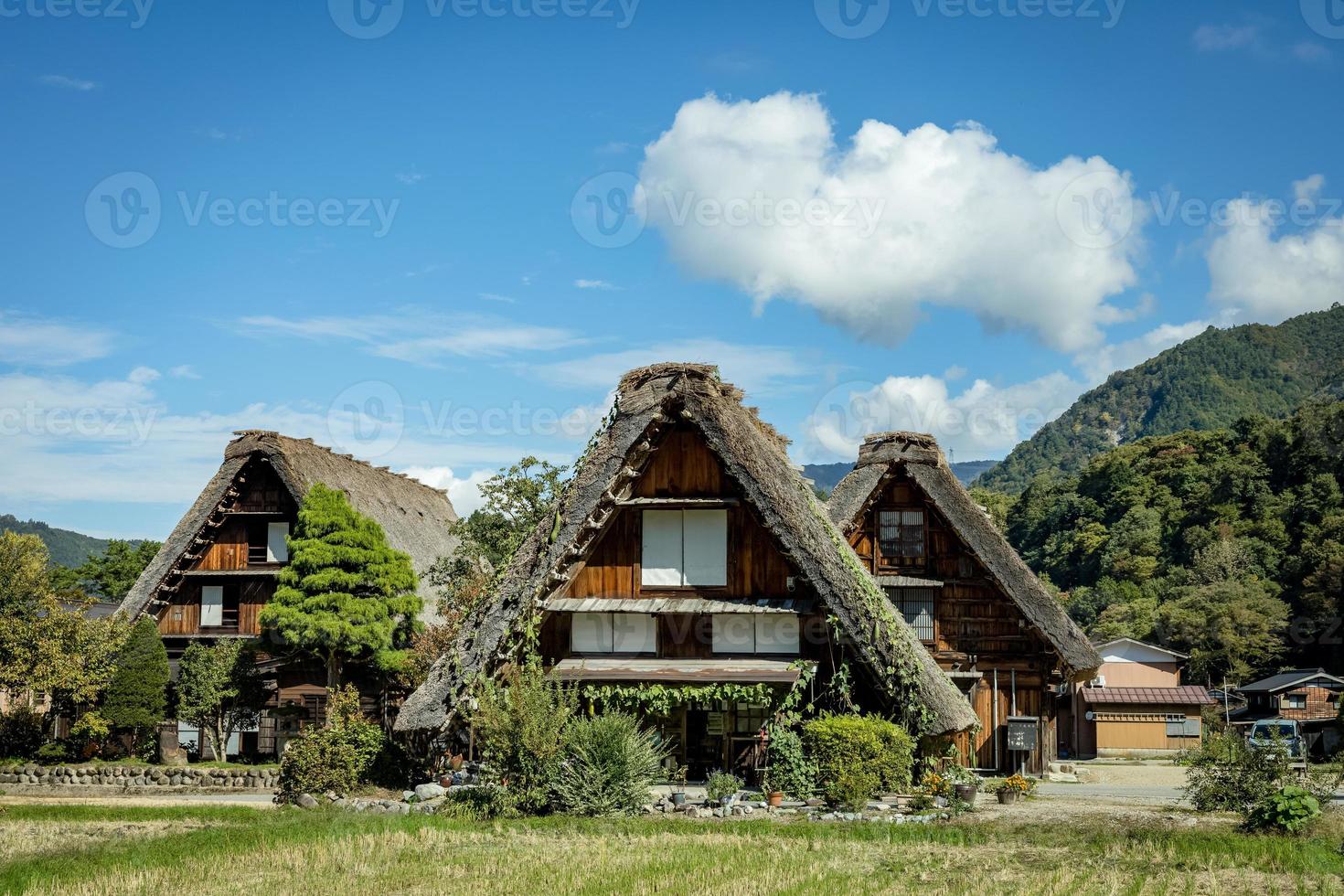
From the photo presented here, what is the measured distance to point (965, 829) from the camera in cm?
2011

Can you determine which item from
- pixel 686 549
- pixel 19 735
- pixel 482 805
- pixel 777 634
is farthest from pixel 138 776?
pixel 777 634

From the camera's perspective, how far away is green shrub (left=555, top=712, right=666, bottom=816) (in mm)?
22094

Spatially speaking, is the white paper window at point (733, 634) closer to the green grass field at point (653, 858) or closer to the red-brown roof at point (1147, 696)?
the green grass field at point (653, 858)

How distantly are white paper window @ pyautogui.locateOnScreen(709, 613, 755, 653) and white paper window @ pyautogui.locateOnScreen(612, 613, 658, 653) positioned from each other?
4.22 feet

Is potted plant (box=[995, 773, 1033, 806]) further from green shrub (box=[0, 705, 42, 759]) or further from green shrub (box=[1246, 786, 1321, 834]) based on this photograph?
green shrub (box=[0, 705, 42, 759])

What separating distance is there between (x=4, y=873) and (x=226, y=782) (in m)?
15.1

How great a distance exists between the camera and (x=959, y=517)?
34.2 metres

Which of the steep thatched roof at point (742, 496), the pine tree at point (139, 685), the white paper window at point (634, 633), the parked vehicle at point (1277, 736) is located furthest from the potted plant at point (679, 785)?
the pine tree at point (139, 685)

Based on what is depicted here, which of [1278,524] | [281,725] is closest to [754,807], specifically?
[281,725]

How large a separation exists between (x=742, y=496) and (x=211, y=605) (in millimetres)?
22151

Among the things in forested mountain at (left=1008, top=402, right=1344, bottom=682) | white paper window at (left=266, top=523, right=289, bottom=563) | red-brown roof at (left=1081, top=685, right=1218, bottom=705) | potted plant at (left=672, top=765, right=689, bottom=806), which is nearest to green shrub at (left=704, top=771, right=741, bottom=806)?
potted plant at (left=672, top=765, right=689, bottom=806)

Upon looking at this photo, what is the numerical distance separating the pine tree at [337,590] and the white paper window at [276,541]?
18.5ft

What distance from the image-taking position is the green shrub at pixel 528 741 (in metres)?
22.3

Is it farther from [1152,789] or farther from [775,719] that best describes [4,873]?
[1152,789]
